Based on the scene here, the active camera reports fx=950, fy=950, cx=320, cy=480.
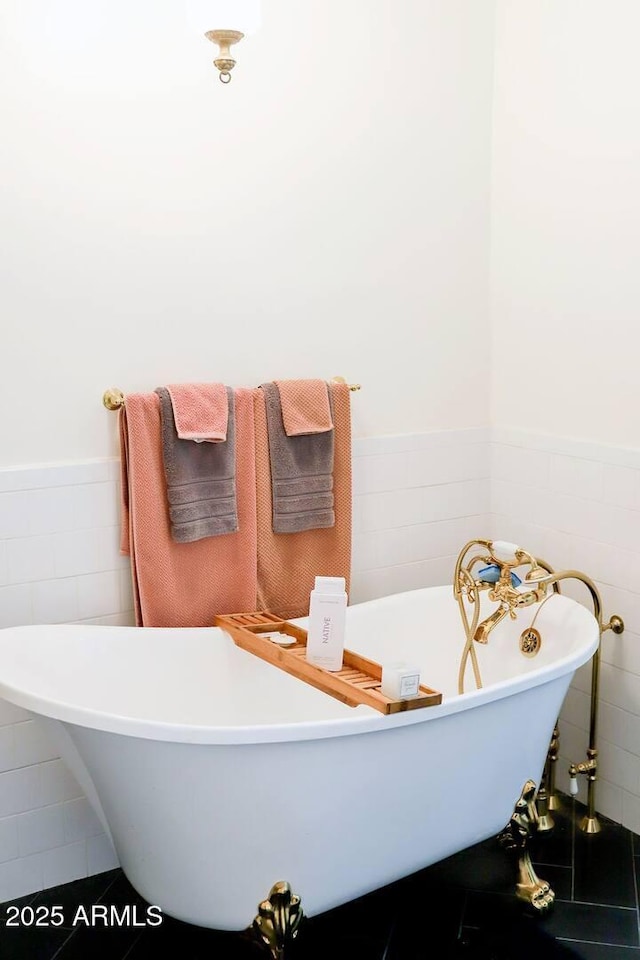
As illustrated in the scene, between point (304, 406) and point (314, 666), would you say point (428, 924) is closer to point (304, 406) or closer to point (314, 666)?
point (314, 666)

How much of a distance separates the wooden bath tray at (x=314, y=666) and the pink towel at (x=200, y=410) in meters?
0.54

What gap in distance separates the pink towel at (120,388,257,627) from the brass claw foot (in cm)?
95

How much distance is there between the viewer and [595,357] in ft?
9.66

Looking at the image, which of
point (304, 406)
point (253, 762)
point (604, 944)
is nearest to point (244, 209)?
point (304, 406)

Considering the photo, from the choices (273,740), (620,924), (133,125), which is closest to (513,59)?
(133,125)

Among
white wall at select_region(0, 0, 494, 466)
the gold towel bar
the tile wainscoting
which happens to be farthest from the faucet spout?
the gold towel bar

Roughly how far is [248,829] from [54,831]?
0.88 m

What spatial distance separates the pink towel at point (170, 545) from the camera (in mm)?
2617

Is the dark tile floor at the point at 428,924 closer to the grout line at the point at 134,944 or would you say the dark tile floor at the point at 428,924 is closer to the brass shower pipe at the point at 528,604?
the grout line at the point at 134,944

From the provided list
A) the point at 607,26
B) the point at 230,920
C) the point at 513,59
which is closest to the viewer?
the point at 230,920

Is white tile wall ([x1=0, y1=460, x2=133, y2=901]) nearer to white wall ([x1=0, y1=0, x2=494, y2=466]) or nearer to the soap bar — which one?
white wall ([x1=0, y1=0, x2=494, y2=466])

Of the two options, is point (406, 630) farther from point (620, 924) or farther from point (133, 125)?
point (133, 125)

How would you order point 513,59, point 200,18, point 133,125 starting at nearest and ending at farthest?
point 200,18 < point 133,125 < point 513,59

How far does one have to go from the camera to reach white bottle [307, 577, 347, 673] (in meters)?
2.44
